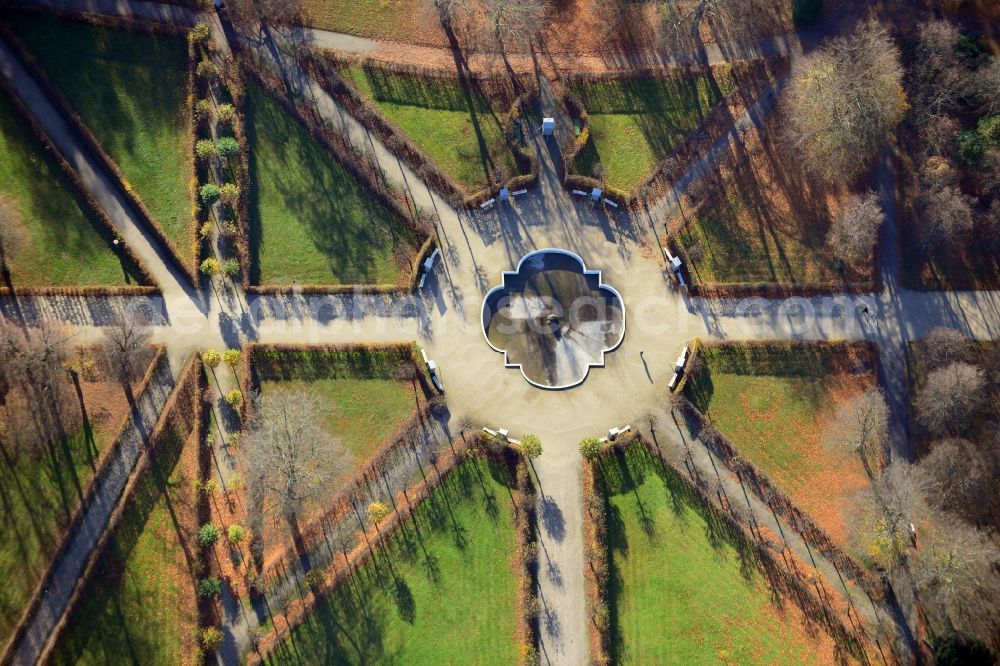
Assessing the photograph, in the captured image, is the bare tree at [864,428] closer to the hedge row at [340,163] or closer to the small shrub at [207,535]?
the hedge row at [340,163]

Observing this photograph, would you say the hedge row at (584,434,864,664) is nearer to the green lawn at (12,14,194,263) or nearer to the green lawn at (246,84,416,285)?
the green lawn at (246,84,416,285)

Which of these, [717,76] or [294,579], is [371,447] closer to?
[294,579]

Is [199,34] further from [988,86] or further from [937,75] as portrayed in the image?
[988,86]

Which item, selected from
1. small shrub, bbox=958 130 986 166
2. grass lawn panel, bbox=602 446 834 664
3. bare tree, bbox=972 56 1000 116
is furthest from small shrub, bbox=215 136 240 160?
bare tree, bbox=972 56 1000 116

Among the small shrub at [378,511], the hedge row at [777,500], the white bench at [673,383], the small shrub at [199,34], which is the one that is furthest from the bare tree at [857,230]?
the small shrub at [199,34]

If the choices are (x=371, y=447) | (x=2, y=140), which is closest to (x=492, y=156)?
(x=371, y=447)
